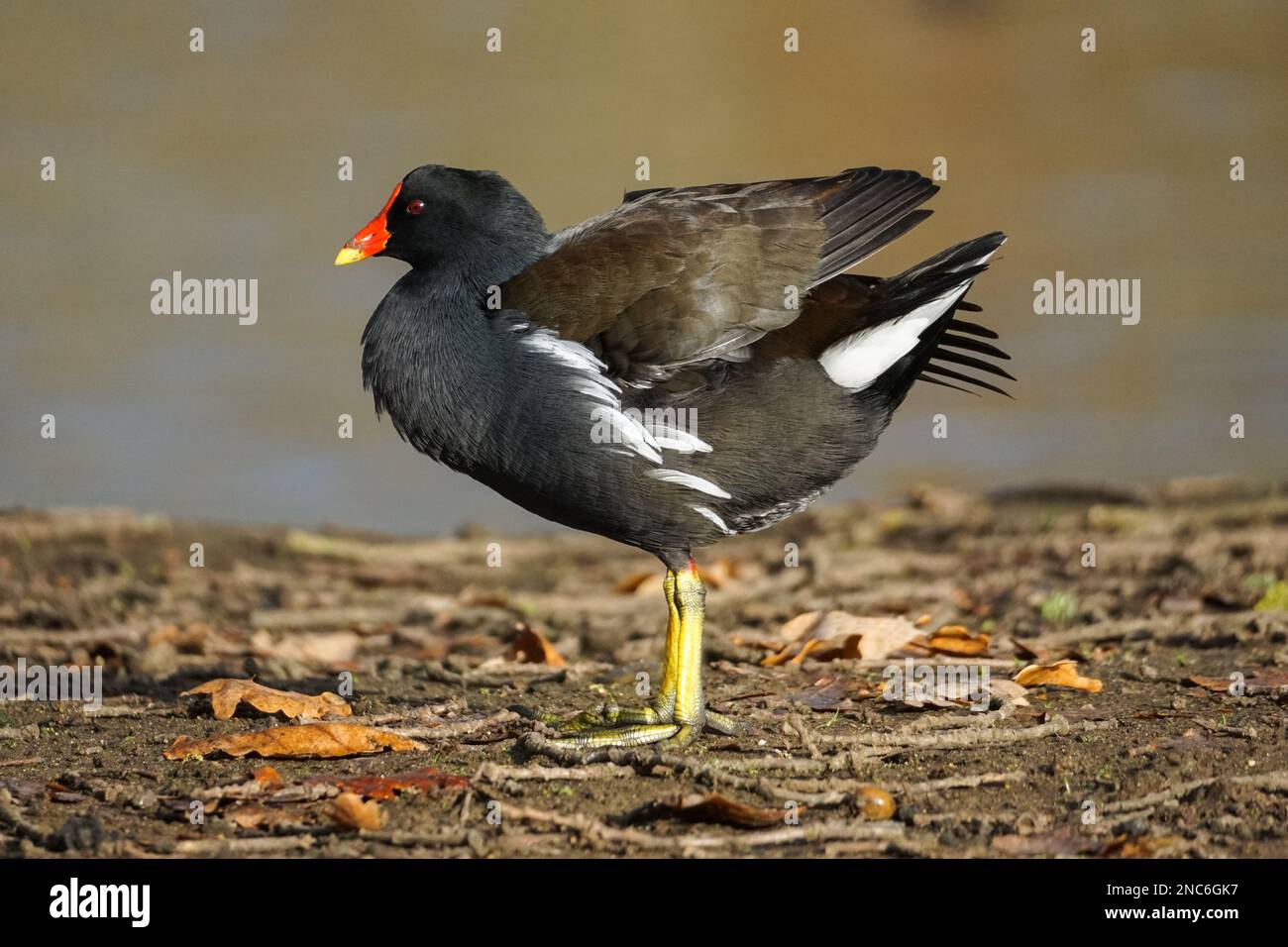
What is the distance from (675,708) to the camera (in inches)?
177

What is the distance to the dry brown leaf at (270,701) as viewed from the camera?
15.0 feet

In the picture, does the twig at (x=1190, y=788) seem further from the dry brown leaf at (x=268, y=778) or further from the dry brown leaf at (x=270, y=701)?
the dry brown leaf at (x=270, y=701)

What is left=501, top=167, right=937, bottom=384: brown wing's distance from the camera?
430cm

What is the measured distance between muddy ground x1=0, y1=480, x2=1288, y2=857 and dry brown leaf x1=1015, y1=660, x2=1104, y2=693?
0.17 ft

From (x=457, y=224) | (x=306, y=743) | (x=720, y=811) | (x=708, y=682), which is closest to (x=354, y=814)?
(x=306, y=743)

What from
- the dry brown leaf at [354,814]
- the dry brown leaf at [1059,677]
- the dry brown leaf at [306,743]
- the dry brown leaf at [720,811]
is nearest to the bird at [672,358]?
the dry brown leaf at [306,743]

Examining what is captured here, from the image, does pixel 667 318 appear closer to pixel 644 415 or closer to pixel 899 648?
pixel 644 415

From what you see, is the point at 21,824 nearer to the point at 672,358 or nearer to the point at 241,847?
the point at 241,847

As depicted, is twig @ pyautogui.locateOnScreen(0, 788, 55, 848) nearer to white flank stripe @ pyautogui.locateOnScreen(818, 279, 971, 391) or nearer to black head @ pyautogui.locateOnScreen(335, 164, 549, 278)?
black head @ pyautogui.locateOnScreen(335, 164, 549, 278)

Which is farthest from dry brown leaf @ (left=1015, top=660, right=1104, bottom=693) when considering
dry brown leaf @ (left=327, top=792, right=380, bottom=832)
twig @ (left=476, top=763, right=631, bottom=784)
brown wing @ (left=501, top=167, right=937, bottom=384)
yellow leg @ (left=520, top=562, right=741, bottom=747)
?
dry brown leaf @ (left=327, top=792, right=380, bottom=832)

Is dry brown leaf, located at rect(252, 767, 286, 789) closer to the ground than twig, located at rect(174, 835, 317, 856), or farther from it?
farther from it

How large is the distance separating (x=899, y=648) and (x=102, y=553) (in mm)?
4902

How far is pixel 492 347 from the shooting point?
14.4 ft

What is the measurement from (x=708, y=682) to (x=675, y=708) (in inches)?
27.1
